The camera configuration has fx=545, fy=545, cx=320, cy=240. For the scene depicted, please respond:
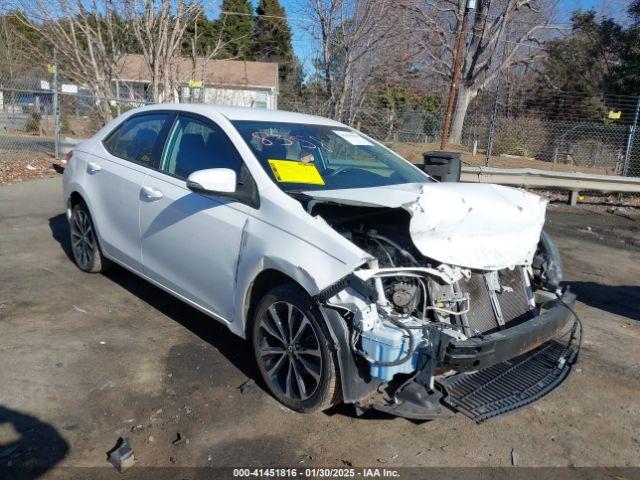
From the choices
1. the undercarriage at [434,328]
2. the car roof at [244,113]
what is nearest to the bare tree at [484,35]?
→ the car roof at [244,113]

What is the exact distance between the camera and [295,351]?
10.4 ft

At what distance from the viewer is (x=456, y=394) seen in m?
2.92

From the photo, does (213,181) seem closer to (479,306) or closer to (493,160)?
(479,306)

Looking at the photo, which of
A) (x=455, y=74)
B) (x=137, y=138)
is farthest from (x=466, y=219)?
(x=455, y=74)

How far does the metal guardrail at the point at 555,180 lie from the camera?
11109 mm

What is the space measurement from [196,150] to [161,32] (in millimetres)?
9995

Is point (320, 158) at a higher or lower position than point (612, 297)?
higher

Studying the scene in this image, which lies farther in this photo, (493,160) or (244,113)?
(493,160)

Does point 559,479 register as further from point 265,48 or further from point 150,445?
point 265,48

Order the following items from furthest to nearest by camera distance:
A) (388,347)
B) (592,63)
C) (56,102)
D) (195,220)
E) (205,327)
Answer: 1. (592,63)
2. (56,102)
3. (205,327)
4. (195,220)
5. (388,347)

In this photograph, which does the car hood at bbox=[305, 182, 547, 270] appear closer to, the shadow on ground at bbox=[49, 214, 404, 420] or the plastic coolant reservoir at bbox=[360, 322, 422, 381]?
the plastic coolant reservoir at bbox=[360, 322, 422, 381]

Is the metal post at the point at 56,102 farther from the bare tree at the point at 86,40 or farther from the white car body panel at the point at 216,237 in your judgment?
the white car body panel at the point at 216,237

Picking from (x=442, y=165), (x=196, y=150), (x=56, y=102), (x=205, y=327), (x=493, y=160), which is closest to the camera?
(x=196, y=150)

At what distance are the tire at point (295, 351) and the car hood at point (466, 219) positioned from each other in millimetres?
656
